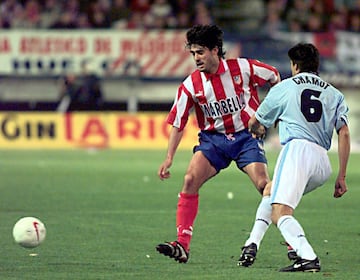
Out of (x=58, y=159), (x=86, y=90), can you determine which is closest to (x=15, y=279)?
(x=58, y=159)

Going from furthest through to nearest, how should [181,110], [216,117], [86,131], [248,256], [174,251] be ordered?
1. [86,131]
2. [216,117]
3. [181,110]
4. [174,251]
5. [248,256]

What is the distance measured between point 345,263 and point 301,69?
1679mm

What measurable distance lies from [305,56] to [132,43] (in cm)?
2249

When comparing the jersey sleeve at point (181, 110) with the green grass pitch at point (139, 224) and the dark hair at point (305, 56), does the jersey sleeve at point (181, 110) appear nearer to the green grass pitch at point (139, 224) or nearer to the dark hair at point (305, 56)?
the green grass pitch at point (139, 224)

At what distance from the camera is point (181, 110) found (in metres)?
9.77

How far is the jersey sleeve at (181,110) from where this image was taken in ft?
32.0

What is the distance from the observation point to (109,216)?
44.3 feet

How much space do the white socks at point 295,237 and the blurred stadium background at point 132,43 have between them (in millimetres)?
21889

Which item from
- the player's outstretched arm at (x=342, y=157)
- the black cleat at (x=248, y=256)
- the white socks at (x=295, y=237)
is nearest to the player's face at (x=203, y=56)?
the player's outstretched arm at (x=342, y=157)

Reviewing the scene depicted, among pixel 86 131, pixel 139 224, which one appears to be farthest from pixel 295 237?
pixel 86 131

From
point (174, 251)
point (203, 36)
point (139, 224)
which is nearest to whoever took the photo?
point (174, 251)

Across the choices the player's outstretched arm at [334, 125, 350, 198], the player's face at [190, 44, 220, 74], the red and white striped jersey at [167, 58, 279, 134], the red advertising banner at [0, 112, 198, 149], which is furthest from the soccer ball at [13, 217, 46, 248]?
the red advertising banner at [0, 112, 198, 149]

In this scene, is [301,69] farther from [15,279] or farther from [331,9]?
[331,9]

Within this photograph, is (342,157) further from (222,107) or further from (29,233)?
(29,233)
